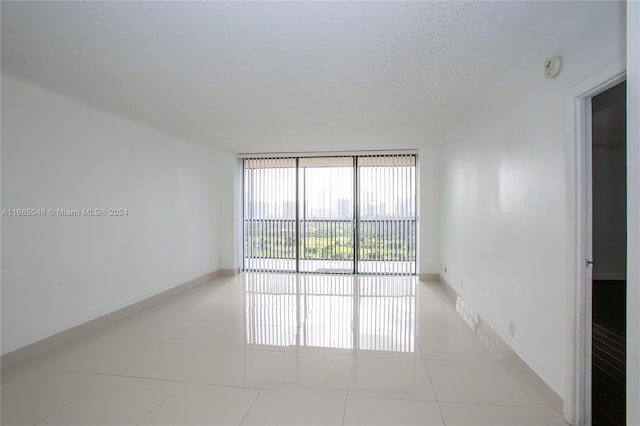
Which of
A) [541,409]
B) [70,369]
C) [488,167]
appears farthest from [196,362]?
[488,167]

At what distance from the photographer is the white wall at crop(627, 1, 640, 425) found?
2.67 feet

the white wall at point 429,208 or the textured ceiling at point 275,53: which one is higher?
the textured ceiling at point 275,53

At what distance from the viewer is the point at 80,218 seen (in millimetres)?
3084

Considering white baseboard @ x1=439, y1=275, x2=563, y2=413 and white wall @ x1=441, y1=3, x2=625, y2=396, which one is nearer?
white wall @ x1=441, y1=3, x2=625, y2=396

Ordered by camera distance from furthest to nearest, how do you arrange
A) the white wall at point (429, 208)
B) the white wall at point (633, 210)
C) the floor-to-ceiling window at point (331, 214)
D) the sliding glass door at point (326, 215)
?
the sliding glass door at point (326, 215), the floor-to-ceiling window at point (331, 214), the white wall at point (429, 208), the white wall at point (633, 210)

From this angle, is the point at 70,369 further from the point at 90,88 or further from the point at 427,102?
the point at 427,102

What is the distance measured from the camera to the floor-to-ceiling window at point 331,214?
5.75 m

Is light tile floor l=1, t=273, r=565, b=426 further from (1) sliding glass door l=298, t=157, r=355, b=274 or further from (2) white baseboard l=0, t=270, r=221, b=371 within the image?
(1) sliding glass door l=298, t=157, r=355, b=274

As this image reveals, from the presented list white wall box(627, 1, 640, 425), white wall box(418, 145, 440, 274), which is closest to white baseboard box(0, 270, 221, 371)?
white wall box(627, 1, 640, 425)

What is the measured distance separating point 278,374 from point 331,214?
3855 millimetres

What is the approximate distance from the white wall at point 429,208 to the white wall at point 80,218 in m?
4.10

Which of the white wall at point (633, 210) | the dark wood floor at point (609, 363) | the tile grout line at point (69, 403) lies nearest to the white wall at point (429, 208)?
the dark wood floor at point (609, 363)

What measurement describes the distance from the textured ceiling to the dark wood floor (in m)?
2.40

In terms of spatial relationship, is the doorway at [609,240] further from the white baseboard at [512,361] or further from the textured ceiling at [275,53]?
the textured ceiling at [275,53]
